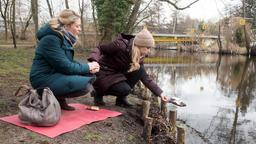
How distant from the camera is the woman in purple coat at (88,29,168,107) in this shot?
544 centimetres

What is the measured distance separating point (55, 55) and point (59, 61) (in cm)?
9

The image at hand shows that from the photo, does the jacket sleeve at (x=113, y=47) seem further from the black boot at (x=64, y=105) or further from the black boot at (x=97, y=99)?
the black boot at (x=64, y=105)

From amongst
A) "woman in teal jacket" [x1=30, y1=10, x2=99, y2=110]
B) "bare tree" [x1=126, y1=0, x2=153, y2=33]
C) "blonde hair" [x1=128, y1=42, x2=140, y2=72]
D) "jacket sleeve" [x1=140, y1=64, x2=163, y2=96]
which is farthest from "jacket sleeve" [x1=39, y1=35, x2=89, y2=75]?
"bare tree" [x1=126, y1=0, x2=153, y2=33]

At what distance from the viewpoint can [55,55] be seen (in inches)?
173

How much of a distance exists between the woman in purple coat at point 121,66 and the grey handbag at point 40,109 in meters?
1.31

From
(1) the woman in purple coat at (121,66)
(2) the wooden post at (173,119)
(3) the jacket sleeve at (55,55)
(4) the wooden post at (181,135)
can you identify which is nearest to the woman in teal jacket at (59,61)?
(3) the jacket sleeve at (55,55)

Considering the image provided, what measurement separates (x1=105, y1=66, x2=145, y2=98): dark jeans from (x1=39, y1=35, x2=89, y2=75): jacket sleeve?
1.16 metres

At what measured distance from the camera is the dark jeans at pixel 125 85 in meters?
5.59

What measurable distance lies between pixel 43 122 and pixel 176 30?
1645 inches

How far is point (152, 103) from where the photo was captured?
746 centimetres

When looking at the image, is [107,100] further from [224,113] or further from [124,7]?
[124,7]

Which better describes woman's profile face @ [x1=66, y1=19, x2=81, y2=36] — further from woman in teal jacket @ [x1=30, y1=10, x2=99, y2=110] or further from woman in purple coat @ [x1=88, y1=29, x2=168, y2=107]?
woman in purple coat @ [x1=88, y1=29, x2=168, y2=107]

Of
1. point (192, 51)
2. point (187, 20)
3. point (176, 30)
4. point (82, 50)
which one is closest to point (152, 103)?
point (82, 50)

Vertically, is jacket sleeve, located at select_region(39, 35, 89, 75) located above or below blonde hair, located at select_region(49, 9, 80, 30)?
below
